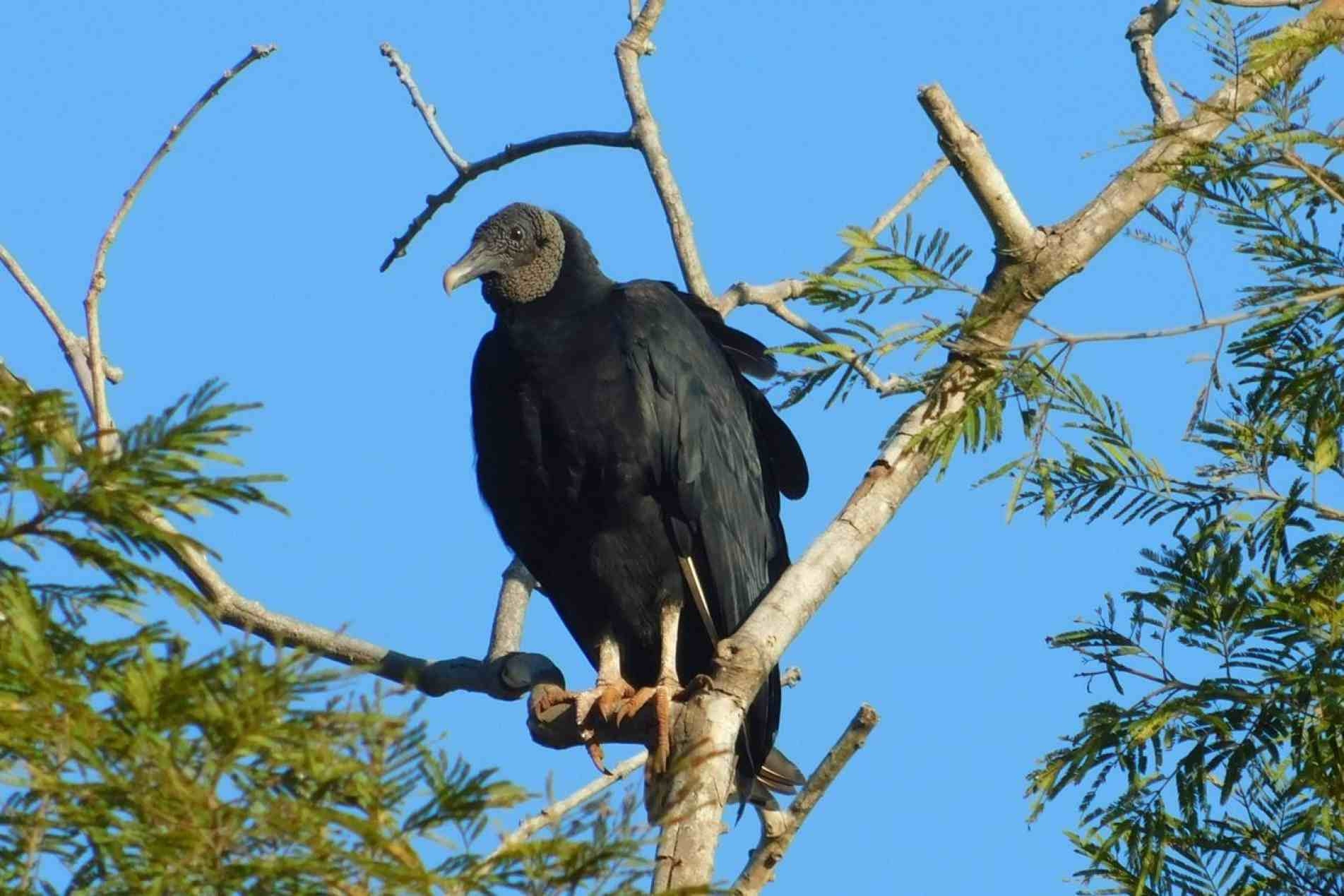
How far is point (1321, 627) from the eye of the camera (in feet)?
11.3

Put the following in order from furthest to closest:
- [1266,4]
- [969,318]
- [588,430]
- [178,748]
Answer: [588,430] < [1266,4] < [969,318] < [178,748]

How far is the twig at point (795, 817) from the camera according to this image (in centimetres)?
360

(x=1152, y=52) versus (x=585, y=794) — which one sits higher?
(x=1152, y=52)

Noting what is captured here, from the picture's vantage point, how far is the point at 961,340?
11.3 ft

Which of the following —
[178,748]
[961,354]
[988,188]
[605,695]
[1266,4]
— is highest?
[1266,4]

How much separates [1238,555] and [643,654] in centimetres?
169

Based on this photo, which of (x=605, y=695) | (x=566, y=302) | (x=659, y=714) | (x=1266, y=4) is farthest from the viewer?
(x=566, y=302)

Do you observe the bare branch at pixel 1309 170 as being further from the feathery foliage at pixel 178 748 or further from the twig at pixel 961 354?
the feathery foliage at pixel 178 748

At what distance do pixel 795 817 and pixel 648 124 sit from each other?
6.06 ft

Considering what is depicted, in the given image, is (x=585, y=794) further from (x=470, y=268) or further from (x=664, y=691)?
(x=470, y=268)

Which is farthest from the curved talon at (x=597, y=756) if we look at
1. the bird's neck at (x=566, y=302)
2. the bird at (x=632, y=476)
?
the bird's neck at (x=566, y=302)

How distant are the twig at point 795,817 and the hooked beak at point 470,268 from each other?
70.0 inches

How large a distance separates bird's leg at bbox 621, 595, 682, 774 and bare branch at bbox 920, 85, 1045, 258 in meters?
1.19

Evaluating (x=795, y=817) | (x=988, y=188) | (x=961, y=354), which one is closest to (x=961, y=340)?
(x=961, y=354)
